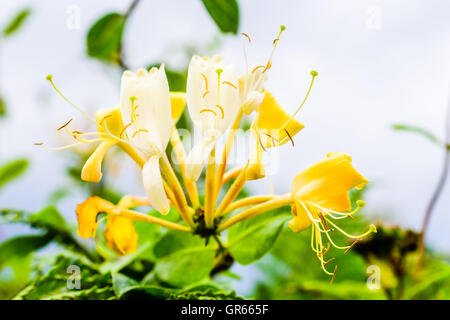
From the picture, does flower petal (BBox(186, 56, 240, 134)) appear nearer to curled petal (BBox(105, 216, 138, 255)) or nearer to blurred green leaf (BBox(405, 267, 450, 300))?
curled petal (BBox(105, 216, 138, 255))

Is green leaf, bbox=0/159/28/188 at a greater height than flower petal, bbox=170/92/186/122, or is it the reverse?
flower petal, bbox=170/92/186/122

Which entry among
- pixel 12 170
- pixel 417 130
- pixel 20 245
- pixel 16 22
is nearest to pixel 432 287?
pixel 417 130

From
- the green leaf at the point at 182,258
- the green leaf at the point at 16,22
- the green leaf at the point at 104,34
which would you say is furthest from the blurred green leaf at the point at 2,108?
the green leaf at the point at 182,258

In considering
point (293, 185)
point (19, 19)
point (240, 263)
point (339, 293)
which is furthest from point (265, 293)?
point (19, 19)

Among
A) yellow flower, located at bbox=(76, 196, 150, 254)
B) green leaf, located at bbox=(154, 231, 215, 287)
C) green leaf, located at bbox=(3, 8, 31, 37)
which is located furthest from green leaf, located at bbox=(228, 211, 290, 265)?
green leaf, located at bbox=(3, 8, 31, 37)
